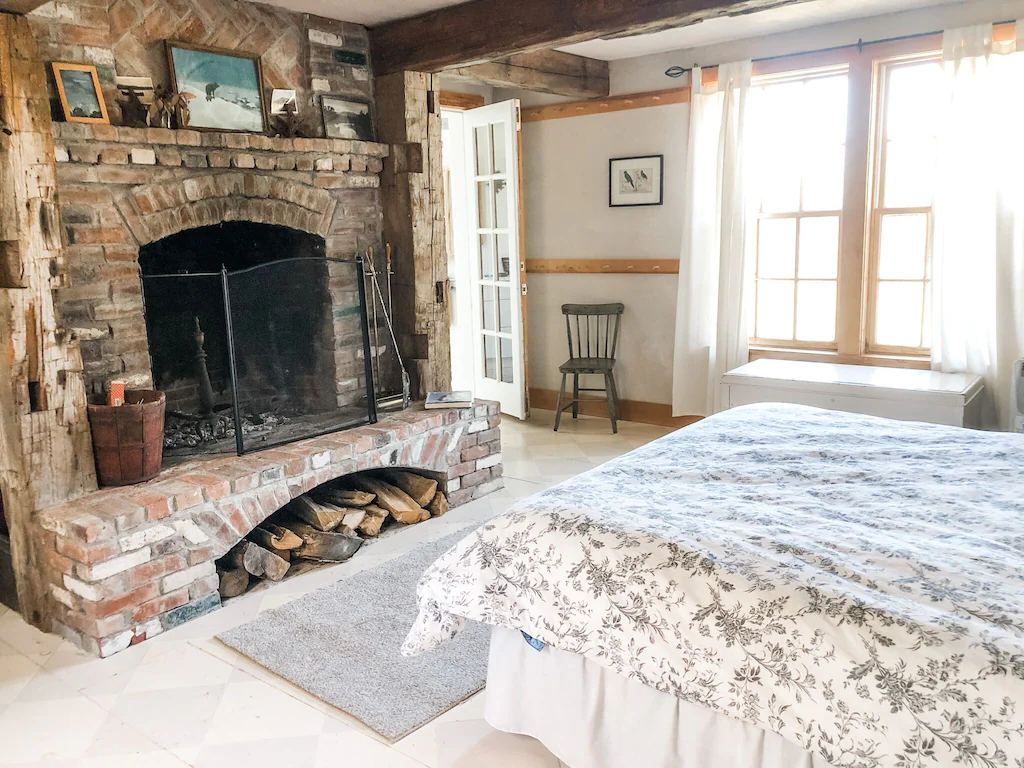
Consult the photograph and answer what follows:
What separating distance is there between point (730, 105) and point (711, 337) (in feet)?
4.48

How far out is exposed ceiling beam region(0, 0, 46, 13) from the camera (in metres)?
2.63

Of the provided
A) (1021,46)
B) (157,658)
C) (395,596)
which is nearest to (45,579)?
(157,658)

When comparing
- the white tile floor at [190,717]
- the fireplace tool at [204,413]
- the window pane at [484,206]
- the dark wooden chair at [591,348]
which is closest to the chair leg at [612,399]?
the dark wooden chair at [591,348]

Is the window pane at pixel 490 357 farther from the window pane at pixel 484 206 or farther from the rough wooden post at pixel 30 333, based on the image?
the rough wooden post at pixel 30 333

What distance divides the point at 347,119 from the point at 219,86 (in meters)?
0.70

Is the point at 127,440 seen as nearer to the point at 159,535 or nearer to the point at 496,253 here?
the point at 159,535

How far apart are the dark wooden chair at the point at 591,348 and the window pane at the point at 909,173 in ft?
5.87

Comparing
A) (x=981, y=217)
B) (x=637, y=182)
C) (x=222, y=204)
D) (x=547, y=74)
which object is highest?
(x=547, y=74)

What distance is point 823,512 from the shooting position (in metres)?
2.09

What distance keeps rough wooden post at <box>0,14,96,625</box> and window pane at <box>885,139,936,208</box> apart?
4.07 meters

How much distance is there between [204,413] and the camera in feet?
12.2

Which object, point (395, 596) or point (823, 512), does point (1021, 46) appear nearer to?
point (823, 512)

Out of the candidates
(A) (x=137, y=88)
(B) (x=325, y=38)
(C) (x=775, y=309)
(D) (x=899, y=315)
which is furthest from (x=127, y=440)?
(D) (x=899, y=315)

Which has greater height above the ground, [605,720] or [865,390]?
[865,390]
